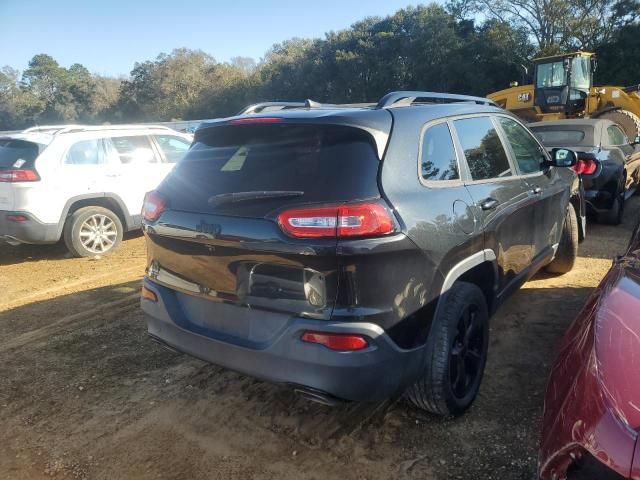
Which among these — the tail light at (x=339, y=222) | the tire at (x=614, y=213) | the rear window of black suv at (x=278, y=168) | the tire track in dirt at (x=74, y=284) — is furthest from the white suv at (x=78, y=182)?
the tire at (x=614, y=213)

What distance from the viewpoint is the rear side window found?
245 inches

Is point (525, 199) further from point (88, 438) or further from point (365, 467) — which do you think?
point (88, 438)

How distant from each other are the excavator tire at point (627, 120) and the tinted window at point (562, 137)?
406 cm

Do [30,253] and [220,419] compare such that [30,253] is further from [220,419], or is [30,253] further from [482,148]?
[482,148]

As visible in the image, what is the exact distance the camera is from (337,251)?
7.29 feet

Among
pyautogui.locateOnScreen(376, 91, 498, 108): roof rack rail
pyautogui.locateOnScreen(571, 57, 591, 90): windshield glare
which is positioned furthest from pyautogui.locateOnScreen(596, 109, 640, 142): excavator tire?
pyautogui.locateOnScreen(376, 91, 498, 108): roof rack rail

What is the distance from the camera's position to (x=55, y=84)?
71562mm

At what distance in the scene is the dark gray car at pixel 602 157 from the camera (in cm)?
689

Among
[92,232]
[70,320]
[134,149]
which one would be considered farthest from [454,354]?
[134,149]

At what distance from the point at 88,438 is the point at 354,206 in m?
2.04

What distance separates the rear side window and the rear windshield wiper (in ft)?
15.5

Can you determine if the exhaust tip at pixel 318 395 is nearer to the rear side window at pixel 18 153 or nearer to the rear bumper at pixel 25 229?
the rear bumper at pixel 25 229

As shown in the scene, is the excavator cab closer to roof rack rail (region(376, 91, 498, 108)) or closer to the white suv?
the white suv

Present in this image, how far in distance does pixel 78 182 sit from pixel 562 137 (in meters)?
6.85
